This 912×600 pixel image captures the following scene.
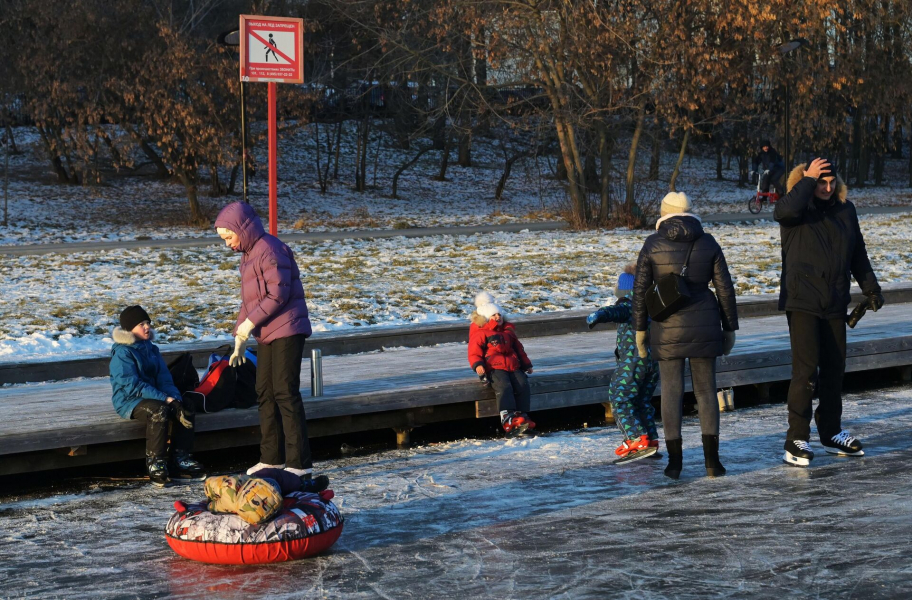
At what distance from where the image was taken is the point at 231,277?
637 inches

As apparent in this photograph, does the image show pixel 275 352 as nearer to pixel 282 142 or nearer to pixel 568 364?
pixel 568 364

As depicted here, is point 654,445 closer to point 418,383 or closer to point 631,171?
point 418,383

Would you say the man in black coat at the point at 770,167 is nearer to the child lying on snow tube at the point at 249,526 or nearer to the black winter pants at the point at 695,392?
the black winter pants at the point at 695,392

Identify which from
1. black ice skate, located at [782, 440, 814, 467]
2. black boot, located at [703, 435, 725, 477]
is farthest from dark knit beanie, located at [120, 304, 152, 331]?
black ice skate, located at [782, 440, 814, 467]

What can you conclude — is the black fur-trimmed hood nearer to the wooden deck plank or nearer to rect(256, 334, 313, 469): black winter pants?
the wooden deck plank

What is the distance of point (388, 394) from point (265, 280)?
2071 mm

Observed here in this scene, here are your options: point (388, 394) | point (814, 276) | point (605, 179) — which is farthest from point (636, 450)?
point (605, 179)

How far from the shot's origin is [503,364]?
8.62m

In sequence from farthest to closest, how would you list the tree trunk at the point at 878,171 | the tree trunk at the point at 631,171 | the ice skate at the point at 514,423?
the tree trunk at the point at 878,171 < the tree trunk at the point at 631,171 < the ice skate at the point at 514,423

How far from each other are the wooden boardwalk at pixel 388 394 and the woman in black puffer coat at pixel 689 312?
209 cm

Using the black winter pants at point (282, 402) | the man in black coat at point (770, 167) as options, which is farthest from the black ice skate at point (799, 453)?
the man in black coat at point (770, 167)

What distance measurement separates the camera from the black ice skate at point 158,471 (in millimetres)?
7148

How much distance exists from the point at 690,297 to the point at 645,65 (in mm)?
18472

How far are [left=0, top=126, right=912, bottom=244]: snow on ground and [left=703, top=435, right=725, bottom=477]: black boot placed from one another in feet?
66.2
